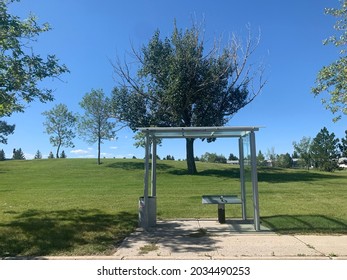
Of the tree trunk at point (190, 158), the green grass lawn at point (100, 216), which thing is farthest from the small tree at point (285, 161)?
the green grass lawn at point (100, 216)

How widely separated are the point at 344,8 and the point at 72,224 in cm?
1238

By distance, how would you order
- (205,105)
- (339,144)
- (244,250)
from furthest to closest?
(339,144), (205,105), (244,250)

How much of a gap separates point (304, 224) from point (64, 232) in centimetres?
599

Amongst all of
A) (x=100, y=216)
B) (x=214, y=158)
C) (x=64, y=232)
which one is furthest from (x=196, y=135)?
(x=214, y=158)

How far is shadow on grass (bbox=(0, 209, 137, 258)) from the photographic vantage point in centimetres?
707

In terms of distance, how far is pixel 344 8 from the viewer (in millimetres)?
13898

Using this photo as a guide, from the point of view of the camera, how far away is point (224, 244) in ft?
24.3

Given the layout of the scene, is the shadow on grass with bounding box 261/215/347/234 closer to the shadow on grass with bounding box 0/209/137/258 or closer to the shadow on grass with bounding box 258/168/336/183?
the shadow on grass with bounding box 0/209/137/258

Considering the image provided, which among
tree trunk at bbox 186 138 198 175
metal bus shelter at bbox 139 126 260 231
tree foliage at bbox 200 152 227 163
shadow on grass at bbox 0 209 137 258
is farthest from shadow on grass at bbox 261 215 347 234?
tree foliage at bbox 200 152 227 163

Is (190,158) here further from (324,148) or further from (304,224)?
(324,148)

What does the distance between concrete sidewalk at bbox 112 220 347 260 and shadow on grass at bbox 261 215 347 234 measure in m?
0.46

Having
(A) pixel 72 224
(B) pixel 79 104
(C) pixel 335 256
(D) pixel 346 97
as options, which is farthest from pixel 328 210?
(B) pixel 79 104
